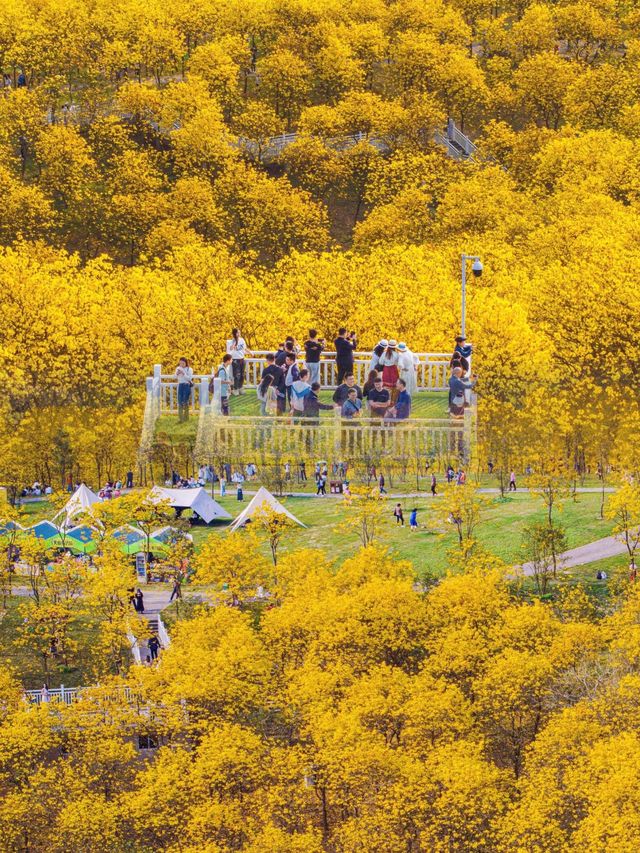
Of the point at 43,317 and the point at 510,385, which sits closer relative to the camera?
the point at 510,385

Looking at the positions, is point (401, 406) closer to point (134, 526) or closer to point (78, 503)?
point (134, 526)

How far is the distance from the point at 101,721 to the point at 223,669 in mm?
6497

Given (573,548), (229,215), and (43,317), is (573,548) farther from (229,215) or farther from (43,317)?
(229,215)

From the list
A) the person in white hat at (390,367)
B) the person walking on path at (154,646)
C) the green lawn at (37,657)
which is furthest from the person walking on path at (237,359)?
the green lawn at (37,657)

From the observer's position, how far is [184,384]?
256 feet

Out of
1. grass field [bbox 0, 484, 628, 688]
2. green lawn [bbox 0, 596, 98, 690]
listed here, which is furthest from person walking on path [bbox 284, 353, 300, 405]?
green lawn [bbox 0, 596, 98, 690]

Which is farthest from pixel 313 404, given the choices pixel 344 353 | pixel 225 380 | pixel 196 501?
pixel 196 501

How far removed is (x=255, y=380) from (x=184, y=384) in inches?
257

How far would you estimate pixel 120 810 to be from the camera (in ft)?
282

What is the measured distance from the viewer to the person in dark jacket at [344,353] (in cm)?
7550

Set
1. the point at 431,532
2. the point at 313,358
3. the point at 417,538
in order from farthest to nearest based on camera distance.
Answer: the point at 431,532, the point at 417,538, the point at 313,358

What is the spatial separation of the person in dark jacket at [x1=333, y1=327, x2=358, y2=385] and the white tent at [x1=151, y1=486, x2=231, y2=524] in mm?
29111

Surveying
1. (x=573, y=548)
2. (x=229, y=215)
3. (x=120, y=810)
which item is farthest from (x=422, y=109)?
(x=120, y=810)

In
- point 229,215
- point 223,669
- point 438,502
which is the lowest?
point 223,669
